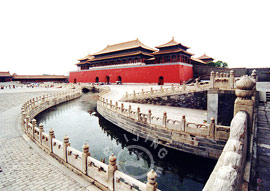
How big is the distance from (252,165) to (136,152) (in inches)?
305

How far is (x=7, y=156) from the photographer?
20.9 feet

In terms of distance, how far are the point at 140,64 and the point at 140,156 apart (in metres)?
25.8

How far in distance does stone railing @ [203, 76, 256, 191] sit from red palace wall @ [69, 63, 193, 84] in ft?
80.5

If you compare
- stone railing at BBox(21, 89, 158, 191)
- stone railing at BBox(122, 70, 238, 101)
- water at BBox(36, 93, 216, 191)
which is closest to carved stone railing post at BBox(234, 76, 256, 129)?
stone railing at BBox(21, 89, 158, 191)

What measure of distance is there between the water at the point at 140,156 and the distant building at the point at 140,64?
1749cm

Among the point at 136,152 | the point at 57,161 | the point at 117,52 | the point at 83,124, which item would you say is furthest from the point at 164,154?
the point at 117,52

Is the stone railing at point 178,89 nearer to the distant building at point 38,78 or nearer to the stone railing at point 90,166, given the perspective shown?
the stone railing at point 90,166

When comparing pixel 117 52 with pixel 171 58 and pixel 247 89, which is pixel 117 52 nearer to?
pixel 171 58

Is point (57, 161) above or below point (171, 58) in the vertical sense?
below

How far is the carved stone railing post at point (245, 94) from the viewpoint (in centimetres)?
330

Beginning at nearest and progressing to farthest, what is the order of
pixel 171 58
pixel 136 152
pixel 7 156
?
pixel 7 156 → pixel 136 152 → pixel 171 58

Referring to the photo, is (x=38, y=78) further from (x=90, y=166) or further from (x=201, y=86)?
(x=90, y=166)

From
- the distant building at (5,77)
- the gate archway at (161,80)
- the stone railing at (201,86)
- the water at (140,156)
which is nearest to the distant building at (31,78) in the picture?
the distant building at (5,77)

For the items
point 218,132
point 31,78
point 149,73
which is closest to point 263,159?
point 218,132
